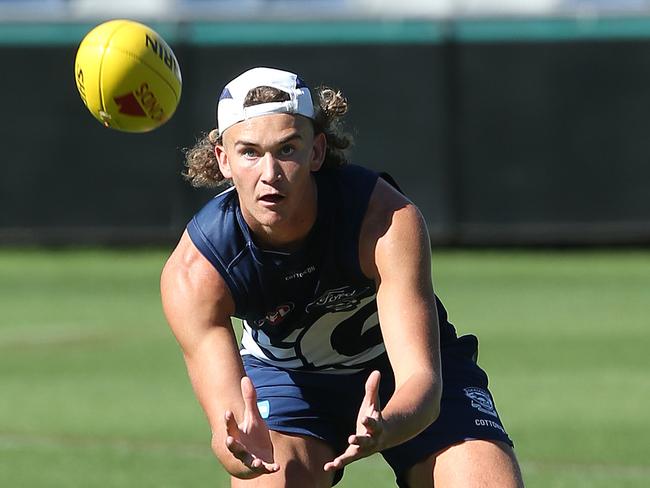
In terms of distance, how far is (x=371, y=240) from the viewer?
603cm

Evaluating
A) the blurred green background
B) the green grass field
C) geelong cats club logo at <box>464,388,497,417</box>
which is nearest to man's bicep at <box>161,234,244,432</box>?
geelong cats club logo at <box>464,388,497,417</box>

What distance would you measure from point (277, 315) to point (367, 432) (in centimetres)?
122

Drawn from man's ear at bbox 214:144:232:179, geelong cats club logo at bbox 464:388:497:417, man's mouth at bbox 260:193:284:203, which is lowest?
geelong cats club logo at bbox 464:388:497:417

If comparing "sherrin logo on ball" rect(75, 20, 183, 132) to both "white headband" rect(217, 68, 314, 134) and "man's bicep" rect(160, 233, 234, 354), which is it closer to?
"white headband" rect(217, 68, 314, 134)

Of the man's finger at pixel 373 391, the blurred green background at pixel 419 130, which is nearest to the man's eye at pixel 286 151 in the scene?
the man's finger at pixel 373 391

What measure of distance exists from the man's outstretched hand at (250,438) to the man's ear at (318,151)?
976 millimetres

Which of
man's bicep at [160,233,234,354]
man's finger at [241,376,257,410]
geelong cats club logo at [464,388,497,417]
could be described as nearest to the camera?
man's finger at [241,376,257,410]

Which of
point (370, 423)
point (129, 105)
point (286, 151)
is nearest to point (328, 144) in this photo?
point (286, 151)

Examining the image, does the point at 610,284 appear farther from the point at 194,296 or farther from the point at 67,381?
the point at 194,296

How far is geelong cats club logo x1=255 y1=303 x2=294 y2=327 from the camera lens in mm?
6270

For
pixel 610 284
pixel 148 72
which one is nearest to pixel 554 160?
pixel 610 284

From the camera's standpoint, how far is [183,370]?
509 inches

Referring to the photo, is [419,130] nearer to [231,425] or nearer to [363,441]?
[231,425]

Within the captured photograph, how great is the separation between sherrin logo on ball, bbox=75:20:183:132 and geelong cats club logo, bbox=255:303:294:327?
1.07m
